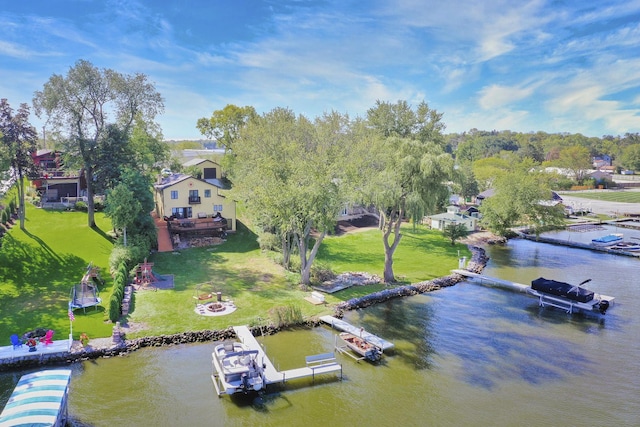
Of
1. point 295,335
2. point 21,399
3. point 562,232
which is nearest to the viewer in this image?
point 21,399

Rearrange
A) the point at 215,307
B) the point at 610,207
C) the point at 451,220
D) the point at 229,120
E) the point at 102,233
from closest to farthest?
the point at 215,307 < the point at 102,233 < the point at 451,220 < the point at 229,120 < the point at 610,207

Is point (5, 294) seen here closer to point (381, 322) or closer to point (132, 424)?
point (132, 424)

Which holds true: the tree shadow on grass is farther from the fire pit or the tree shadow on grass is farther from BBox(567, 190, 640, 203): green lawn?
BBox(567, 190, 640, 203): green lawn

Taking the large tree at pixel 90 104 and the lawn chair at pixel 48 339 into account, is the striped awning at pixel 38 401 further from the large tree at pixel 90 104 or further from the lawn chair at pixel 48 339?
the large tree at pixel 90 104


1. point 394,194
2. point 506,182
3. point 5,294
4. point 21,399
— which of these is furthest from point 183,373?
point 506,182

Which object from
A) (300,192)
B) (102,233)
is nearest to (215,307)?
(300,192)

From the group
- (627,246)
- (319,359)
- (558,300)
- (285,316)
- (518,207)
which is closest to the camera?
(319,359)

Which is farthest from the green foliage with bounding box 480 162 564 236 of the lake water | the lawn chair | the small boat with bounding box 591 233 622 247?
the lawn chair

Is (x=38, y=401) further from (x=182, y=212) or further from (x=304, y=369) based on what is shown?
(x=182, y=212)
